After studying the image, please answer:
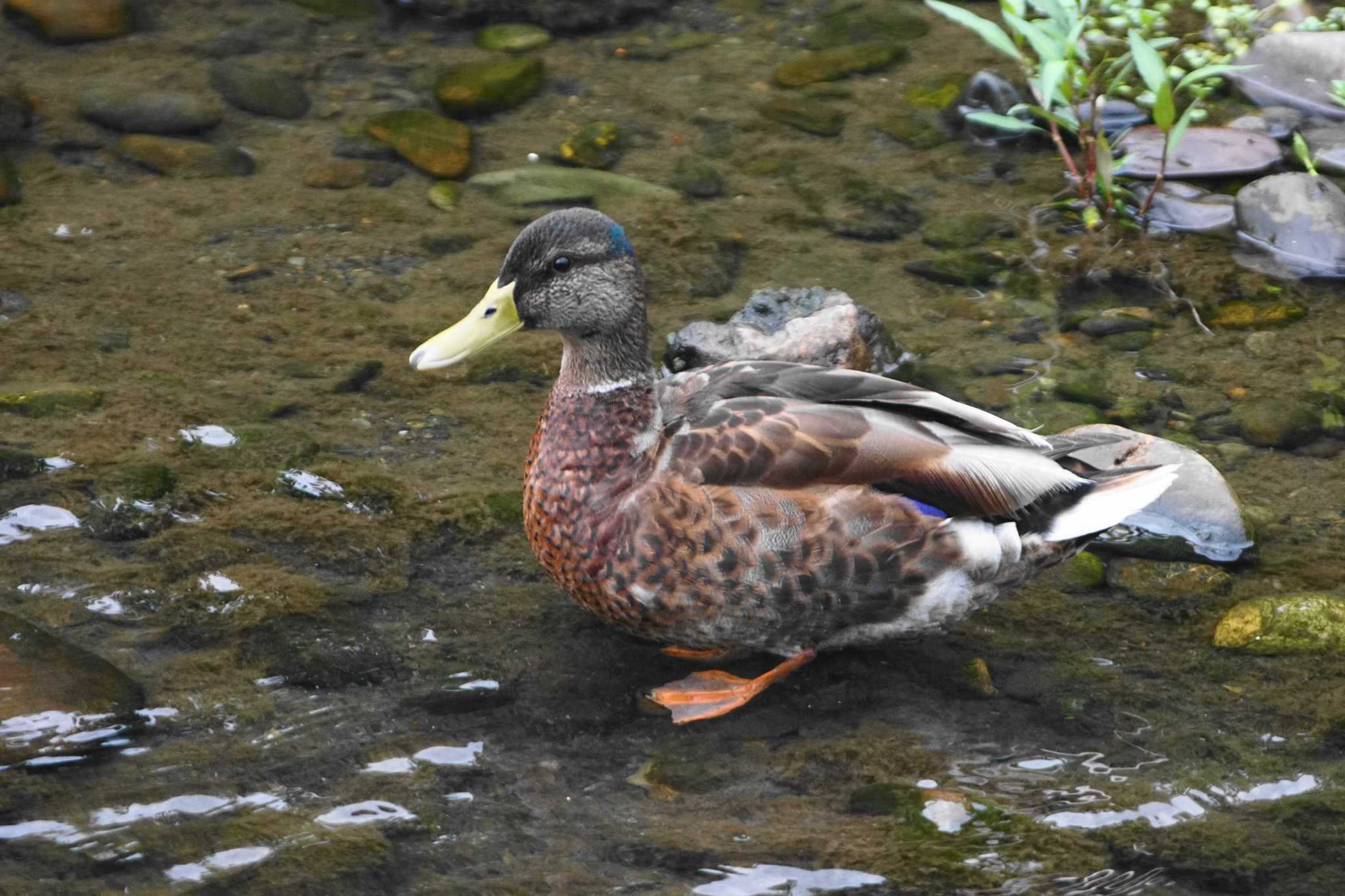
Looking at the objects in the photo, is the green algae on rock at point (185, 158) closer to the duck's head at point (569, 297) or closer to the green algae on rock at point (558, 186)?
the green algae on rock at point (558, 186)

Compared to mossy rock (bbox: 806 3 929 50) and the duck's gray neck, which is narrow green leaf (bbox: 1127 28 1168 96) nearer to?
mossy rock (bbox: 806 3 929 50)

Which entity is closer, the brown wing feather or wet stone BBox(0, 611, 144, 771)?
wet stone BBox(0, 611, 144, 771)

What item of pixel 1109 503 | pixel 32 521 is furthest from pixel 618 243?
pixel 32 521

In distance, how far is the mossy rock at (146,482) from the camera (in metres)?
4.27

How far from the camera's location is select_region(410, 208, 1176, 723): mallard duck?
3.59 metres

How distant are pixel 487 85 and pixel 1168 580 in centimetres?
411

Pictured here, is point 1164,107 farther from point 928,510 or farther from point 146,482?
point 146,482

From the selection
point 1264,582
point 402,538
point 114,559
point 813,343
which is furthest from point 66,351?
point 1264,582

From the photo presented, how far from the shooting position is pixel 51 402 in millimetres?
4637

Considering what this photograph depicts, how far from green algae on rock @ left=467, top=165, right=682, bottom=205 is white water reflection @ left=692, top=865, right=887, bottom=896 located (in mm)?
3619

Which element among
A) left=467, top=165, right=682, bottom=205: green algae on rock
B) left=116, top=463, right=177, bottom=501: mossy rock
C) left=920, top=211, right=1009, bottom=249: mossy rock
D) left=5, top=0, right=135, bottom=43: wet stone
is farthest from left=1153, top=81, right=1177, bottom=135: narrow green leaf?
left=5, top=0, right=135, bottom=43: wet stone

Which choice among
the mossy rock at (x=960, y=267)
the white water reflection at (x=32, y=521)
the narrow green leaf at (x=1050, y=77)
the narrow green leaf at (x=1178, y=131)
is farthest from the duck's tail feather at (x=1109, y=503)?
the white water reflection at (x=32, y=521)

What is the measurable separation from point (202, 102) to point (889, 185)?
3187 millimetres

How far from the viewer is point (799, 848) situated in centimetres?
320
